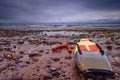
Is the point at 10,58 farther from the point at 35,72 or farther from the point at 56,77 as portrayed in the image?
the point at 56,77

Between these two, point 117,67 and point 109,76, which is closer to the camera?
point 109,76

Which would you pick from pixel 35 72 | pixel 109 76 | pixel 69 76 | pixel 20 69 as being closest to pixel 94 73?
pixel 109 76

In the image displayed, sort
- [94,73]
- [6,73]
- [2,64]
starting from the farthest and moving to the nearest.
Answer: [2,64]
[6,73]
[94,73]

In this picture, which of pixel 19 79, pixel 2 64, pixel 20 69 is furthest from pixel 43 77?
pixel 2 64

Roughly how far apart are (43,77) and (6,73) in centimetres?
212

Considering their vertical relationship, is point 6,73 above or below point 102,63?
below

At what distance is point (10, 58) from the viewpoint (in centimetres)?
1005

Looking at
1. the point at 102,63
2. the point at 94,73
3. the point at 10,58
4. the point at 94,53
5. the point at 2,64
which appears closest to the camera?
the point at 94,73

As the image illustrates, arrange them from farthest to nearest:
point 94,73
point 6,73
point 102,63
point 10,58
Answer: point 10,58
point 6,73
point 102,63
point 94,73

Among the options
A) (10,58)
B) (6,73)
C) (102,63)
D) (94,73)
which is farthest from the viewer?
(10,58)

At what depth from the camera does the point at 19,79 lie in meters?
6.50

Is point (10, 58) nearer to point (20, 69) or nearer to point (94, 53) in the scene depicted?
point (20, 69)

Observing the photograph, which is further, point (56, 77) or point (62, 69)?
point (62, 69)

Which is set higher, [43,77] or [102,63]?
[102,63]
